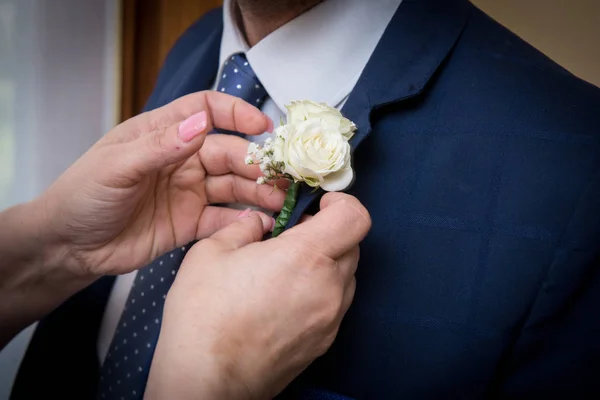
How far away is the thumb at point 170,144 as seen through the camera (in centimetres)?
58

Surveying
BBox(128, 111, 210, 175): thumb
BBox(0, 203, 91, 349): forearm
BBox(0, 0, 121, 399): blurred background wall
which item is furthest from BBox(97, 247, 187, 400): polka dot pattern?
BBox(0, 0, 121, 399): blurred background wall

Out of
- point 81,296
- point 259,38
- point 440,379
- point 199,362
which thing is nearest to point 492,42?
point 259,38

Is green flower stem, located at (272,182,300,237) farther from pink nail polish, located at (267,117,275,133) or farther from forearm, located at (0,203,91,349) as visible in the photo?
forearm, located at (0,203,91,349)

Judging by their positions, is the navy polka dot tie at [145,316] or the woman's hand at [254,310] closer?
the woman's hand at [254,310]

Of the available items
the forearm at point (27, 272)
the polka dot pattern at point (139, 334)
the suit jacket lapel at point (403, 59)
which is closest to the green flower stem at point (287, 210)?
the suit jacket lapel at point (403, 59)

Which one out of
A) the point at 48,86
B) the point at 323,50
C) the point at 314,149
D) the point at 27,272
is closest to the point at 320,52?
the point at 323,50

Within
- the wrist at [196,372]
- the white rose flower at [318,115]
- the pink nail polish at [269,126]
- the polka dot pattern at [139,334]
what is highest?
the white rose flower at [318,115]

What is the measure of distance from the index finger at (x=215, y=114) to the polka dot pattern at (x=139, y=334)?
0.70 ft

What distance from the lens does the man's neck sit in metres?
0.75

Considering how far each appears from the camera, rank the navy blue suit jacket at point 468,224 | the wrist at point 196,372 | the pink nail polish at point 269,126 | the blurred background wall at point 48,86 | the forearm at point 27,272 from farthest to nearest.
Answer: the blurred background wall at point 48,86 < the forearm at point 27,272 < the pink nail polish at point 269,126 < the navy blue suit jacket at point 468,224 < the wrist at point 196,372

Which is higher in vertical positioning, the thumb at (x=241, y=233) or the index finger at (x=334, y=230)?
the index finger at (x=334, y=230)

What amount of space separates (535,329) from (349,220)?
0.88 ft

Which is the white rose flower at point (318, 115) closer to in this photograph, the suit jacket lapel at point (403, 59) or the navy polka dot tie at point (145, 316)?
the suit jacket lapel at point (403, 59)

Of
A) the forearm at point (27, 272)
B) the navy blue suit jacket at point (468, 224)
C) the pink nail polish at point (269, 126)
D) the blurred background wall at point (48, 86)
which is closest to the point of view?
the navy blue suit jacket at point (468, 224)
